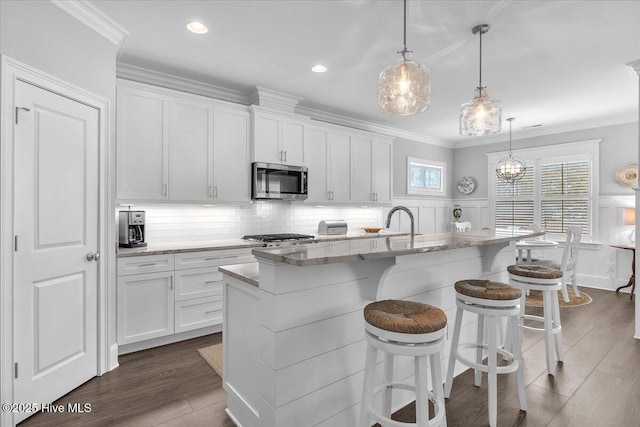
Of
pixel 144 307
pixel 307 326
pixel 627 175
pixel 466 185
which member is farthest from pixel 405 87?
pixel 466 185

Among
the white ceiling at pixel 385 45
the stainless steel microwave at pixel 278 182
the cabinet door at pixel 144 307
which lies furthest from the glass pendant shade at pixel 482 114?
the cabinet door at pixel 144 307

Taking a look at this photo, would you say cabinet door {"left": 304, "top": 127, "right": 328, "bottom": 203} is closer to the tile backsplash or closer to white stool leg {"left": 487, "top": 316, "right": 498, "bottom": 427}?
the tile backsplash

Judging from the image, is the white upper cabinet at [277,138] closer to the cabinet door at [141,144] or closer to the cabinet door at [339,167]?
the cabinet door at [339,167]

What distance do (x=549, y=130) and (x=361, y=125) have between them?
339cm

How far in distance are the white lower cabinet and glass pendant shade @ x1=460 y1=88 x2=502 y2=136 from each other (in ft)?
8.30

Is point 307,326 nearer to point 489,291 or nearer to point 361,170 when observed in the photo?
point 489,291

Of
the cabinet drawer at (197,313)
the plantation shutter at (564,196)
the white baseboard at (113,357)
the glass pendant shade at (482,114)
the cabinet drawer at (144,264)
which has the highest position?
the glass pendant shade at (482,114)

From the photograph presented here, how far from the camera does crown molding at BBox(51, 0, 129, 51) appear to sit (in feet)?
7.50

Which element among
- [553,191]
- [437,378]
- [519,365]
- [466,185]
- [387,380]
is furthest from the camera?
[466,185]

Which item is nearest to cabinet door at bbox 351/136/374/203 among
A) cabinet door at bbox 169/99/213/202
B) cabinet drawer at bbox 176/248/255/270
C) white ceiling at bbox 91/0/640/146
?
white ceiling at bbox 91/0/640/146

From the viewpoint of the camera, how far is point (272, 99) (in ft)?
13.7

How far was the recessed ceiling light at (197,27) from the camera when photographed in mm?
2635

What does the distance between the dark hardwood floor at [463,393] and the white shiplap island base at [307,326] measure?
340 millimetres

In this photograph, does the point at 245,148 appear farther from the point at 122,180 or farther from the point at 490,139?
the point at 490,139
